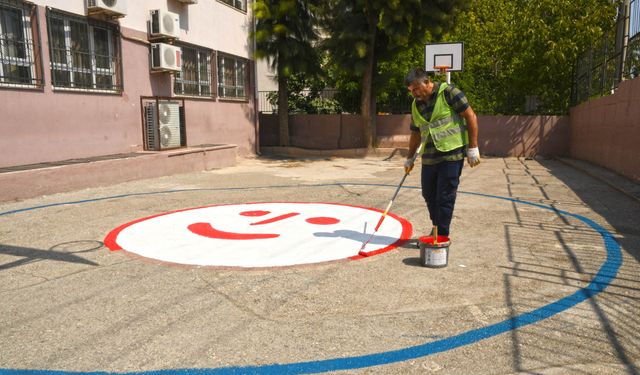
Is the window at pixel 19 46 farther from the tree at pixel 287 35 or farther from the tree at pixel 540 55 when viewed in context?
the tree at pixel 540 55

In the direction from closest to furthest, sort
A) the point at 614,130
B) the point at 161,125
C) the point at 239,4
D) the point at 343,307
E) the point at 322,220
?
the point at 343,307 → the point at 322,220 → the point at 614,130 → the point at 161,125 → the point at 239,4

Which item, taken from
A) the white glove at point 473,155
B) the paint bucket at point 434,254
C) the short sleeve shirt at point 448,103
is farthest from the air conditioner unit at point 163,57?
the paint bucket at point 434,254

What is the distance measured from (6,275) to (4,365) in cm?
188

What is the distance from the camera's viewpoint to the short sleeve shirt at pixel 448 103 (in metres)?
4.60

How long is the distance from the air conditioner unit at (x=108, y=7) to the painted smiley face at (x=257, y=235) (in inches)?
235

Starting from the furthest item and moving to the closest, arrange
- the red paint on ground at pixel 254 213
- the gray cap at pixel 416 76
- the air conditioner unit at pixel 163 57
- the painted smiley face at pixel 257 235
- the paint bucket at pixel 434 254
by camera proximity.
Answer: the air conditioner unit at pixel 163 57
the red paint on ground at pixel 254 213
the painted smiley face at pixel 257 235
the gray cap at pixel 416 76
the paint bucket at pixel 434 254

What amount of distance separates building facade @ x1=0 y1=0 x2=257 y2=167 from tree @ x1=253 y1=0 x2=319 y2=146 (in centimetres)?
124

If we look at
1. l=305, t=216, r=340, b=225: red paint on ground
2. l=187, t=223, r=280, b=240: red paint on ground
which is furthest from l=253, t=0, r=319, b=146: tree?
l=187, t=223, r=280, b=240: red paint on ground

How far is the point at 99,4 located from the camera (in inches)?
411

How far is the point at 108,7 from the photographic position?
10633 millimetres

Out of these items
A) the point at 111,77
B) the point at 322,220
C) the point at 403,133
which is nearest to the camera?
the point at 322,220

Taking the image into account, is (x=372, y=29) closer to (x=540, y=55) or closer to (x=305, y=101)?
(x=540, y=55)

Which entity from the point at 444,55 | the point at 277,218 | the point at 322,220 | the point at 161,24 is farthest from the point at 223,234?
the point at 444,55

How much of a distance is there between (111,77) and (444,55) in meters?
9.58
